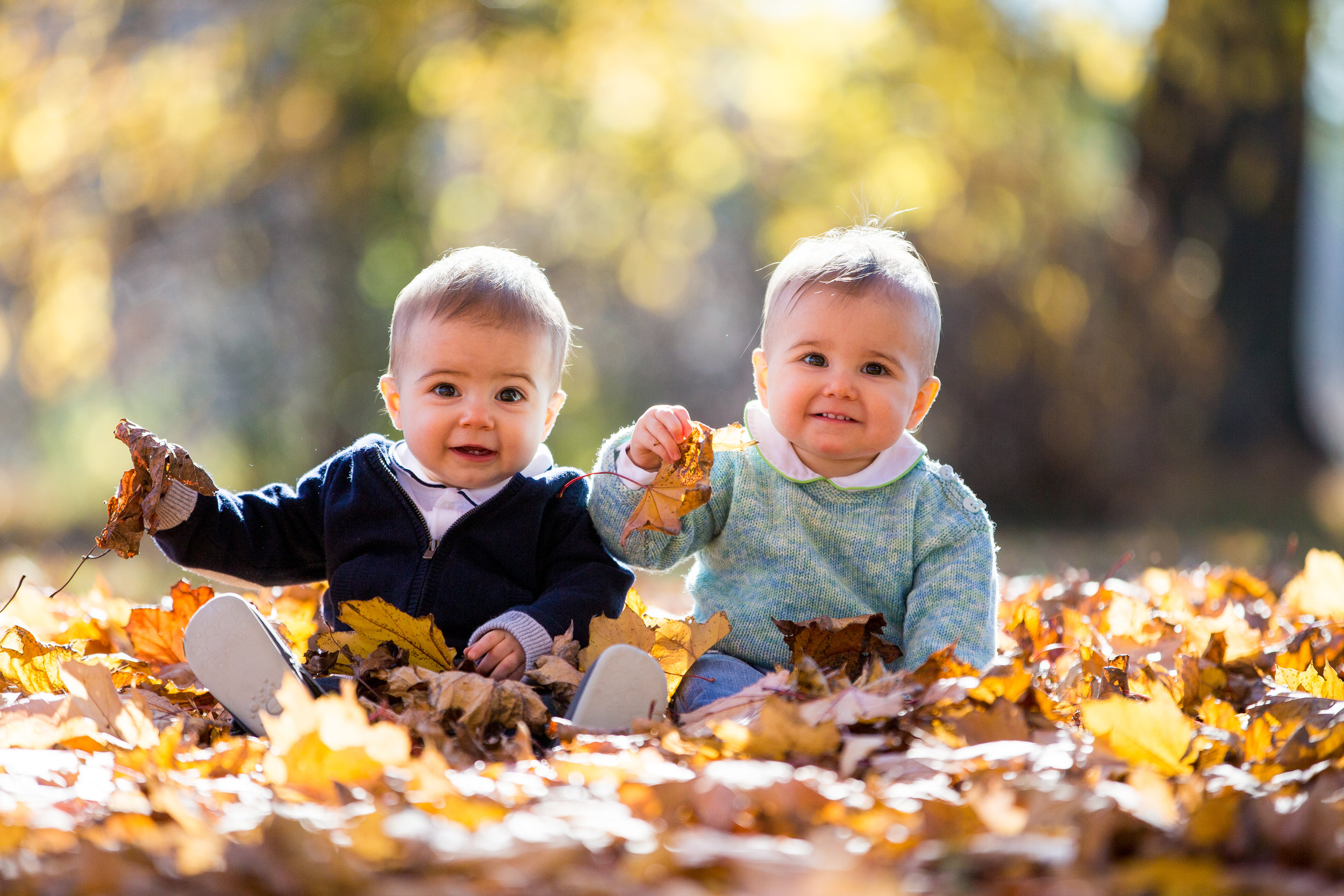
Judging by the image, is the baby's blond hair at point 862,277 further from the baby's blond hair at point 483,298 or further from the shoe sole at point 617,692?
the shoe sole at point 617,692

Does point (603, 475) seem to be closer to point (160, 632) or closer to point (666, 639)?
point (666, 639)

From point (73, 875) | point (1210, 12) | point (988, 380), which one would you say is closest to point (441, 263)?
point (73, 875)

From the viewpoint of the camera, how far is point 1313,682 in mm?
2033

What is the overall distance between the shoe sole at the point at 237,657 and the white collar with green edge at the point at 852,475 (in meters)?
1.05

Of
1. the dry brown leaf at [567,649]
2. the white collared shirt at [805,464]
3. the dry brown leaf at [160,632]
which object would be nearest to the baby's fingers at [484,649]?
the dry brown leaf at [567,649]

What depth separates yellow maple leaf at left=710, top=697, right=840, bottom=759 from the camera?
5.19 ft

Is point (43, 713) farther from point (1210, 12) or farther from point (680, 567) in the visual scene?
point (1210, 12)

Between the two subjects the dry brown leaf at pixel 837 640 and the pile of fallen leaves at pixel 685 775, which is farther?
the dry brown leaf at pixel 837 640

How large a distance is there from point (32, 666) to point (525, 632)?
93 centimetres

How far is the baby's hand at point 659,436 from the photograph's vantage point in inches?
90.4

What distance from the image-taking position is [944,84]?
795 cm

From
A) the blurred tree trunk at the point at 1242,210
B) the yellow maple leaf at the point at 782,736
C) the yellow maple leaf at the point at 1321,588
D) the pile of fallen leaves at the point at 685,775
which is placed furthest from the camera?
the blurred tree trunk at the point at 1242,210

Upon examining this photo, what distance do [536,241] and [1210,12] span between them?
4.96m

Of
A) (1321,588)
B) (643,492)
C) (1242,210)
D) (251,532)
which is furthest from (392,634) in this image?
(1242,210)
